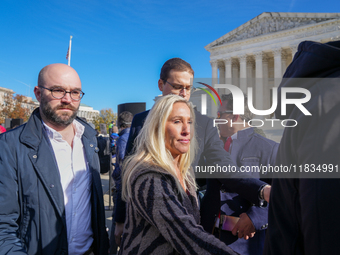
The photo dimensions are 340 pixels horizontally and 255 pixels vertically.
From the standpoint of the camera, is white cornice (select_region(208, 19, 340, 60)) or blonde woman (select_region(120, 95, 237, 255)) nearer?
blonde woman (select_region(120, 95, 237, 255))

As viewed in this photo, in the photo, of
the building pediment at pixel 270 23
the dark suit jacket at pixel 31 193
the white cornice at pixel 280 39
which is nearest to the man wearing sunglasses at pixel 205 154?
the dark suit jacket at pixel 31 193

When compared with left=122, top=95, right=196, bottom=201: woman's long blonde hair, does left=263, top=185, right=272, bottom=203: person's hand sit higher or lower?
lower

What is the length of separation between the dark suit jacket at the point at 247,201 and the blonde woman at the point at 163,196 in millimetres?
733

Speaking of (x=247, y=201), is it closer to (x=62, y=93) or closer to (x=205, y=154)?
(x=205, y=154)

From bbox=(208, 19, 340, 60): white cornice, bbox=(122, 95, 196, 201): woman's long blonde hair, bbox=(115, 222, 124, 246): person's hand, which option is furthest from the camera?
bbox=(208, 19, 340, 60): white cornice

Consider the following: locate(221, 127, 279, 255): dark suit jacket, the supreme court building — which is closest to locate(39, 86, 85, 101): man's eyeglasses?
locate(221, 127, 279, 255): dark suit jacket

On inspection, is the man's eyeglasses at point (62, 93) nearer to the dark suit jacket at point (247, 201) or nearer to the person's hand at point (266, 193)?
the dark suit jacket at point (247, 201)

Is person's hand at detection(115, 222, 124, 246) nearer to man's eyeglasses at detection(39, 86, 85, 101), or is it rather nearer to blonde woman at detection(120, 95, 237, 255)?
blonde woman at detection(120, 95, 237, 255)

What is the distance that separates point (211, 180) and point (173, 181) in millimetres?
819

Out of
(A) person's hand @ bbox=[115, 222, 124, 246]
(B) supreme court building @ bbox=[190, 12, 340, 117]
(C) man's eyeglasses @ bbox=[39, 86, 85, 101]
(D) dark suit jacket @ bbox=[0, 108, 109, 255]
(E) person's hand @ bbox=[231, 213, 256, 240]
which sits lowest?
(A) person's hand @ bbox=[115, 222, 124, 246]

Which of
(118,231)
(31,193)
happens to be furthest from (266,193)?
(31,193)

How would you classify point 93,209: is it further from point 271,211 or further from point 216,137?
point 271,211

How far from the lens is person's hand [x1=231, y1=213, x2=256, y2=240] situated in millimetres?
2041

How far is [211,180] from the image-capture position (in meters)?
2.12
